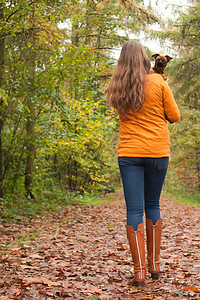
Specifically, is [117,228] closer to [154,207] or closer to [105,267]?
[105,267]

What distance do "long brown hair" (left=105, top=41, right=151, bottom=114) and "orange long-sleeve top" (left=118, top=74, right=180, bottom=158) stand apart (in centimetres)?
7

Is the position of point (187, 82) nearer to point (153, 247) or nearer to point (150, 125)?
point (150, 125)

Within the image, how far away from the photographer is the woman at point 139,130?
279 centimetres

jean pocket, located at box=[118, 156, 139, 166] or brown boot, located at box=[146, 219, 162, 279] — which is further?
brown boot, located at box=[146, 219, 162, 279]

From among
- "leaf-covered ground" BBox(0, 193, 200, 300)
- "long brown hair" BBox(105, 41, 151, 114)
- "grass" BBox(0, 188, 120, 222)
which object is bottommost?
"grass" BBox(0, 188, 120, 222)

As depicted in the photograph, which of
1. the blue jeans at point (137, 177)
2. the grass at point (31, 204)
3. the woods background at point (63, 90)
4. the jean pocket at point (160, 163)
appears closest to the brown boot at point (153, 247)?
the blue jeans at point (137, 177)

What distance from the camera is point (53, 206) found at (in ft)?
31.3

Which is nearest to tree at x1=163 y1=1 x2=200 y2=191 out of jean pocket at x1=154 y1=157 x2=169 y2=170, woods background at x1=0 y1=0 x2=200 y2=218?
woods background at x1=0 y1=0 x2=200 y2=218

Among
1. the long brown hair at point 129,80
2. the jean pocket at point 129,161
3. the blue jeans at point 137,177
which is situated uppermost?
the long brown hair at point 129,80

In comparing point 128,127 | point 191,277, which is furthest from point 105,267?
point 128,127

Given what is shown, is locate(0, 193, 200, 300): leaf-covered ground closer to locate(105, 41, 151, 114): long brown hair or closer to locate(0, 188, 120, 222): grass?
locate(0, 188, 120, 222): grass

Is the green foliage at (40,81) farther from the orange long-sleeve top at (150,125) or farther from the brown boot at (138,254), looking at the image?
the brown boot at (138,254)

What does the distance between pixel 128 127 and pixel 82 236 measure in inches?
139

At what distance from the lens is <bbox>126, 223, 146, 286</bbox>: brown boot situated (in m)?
2.76
